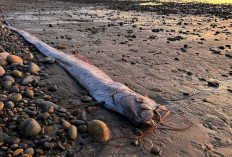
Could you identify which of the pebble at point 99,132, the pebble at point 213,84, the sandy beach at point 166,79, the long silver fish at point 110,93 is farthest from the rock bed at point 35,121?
the pebble at point 213,84

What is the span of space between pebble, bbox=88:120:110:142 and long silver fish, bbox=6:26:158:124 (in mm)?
566

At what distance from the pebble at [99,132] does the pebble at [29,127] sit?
2.71 feet

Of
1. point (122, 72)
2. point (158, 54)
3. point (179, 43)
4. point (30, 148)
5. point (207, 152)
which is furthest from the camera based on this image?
point (179, 43)

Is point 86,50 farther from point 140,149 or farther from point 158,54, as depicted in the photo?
point 140,149

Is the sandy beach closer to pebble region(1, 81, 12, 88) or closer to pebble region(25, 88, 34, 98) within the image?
pebble region(25, 88, 34, 98)

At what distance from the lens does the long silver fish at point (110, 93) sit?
3.81 metres

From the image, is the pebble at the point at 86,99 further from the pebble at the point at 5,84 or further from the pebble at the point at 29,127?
the pebble at the point at 5,84

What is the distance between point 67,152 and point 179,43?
7.72 metres

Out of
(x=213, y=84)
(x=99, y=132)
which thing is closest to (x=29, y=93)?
(x=99, y=132)

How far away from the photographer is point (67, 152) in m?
3.22

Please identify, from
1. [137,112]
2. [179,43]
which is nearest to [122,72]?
[137,112]

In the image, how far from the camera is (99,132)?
3.59 m

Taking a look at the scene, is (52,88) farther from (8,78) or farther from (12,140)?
(12,140)

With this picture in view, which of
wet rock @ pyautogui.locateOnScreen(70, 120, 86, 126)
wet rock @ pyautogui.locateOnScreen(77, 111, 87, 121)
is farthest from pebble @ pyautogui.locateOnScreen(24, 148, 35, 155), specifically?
wet rock @ pyautogui.locateOnScreen(77, 111, 87, 121)
